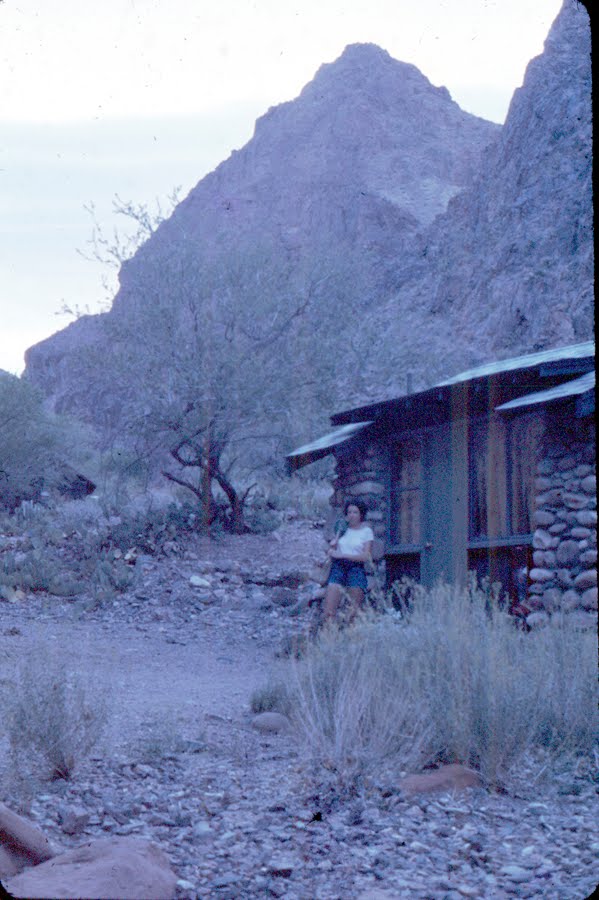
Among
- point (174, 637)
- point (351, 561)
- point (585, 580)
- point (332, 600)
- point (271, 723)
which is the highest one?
point (351, 561)

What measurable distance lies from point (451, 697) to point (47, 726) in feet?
7.02

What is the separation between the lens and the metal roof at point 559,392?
8.43 m

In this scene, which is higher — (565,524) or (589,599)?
(565,524)

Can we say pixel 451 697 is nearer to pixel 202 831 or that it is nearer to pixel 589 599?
pixel 202 831

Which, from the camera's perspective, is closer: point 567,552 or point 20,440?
point 567,552

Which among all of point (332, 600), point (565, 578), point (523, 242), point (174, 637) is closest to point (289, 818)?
point (565, 578)

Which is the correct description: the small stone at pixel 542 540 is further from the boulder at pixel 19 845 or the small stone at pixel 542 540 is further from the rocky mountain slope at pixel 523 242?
the rocky mountain slope at pixel 523 242

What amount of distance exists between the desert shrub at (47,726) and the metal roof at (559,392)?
4665mm

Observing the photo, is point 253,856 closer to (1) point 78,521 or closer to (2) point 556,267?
(1) point 78,521

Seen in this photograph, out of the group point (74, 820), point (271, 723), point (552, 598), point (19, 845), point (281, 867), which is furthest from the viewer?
point (552, 598)

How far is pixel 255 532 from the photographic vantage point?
1780 cm

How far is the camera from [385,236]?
47125 mm

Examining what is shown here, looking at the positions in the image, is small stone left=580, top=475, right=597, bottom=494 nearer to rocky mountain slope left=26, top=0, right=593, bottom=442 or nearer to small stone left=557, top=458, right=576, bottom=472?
small stone left=557, top=458, right=576, bottom=472

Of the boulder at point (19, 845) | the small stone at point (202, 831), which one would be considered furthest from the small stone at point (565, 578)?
the boulder at point (19, 845)
